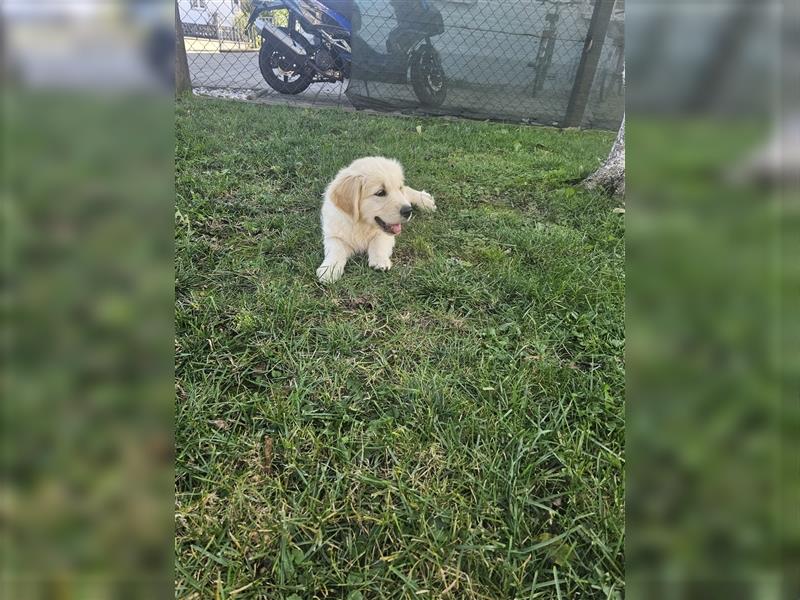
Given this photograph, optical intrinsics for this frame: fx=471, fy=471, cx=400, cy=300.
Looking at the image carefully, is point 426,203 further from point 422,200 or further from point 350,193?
point 350,193

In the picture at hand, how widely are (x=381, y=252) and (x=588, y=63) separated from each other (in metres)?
4.66

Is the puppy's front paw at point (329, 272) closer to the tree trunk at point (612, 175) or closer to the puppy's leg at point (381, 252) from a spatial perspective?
the puppy's leg at point (381, 252)

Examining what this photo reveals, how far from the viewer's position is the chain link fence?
18.7 feet

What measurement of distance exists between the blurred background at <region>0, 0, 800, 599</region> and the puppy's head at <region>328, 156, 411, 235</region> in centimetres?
209

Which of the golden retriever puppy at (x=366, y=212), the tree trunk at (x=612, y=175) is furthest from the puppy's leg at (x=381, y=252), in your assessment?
the tree trunk at (x=612, y=175)

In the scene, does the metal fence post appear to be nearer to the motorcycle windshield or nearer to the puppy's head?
the motorcycle windshield

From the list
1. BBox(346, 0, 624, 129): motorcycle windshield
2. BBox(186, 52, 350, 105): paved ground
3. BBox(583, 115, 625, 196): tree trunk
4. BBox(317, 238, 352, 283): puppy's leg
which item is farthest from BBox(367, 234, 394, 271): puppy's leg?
BBox(186, 52, 350, 105): paved ground

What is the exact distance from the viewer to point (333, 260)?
2322 millimetres
